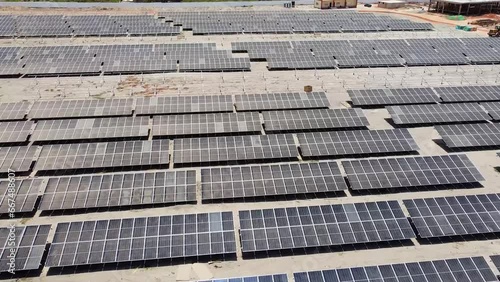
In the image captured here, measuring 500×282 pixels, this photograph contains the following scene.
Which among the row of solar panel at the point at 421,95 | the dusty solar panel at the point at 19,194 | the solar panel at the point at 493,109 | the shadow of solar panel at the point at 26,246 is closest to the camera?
the shadow of solar panel at the point at 26,246

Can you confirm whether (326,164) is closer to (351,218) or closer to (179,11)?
(351,218)

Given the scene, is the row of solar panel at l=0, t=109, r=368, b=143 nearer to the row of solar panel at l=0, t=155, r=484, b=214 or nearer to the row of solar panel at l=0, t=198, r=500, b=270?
the row of solar panel at l=0, t=155, r=484, b=214

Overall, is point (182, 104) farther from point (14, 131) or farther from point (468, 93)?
point (468, 93)

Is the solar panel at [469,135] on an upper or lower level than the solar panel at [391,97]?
lower

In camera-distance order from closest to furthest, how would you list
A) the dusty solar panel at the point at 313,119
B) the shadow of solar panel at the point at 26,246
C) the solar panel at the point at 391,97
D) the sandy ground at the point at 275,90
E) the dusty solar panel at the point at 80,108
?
the shadow of solar panel at the point at 26,246 < the sandy ground at the point at 275,90 < the dusty solar panel at the point at 313,119 < the dusty solar panel at the point at 80,108 < the solar panel at the point at 391,97

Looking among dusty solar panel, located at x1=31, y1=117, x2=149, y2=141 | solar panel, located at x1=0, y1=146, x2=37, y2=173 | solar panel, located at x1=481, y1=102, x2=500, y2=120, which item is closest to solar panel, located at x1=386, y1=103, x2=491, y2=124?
solar panel, located at x1=481, y1=102, x2=500, y2=120

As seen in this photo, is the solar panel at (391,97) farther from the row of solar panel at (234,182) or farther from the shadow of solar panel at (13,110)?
the shadow of solar panel at (13,110)

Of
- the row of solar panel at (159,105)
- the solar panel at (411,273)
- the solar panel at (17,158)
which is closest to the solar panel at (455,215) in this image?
the solar panel at (411,273)
